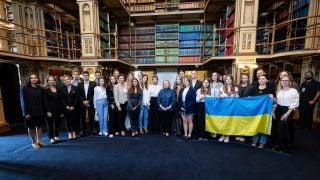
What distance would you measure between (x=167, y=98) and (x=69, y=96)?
77.1 inches

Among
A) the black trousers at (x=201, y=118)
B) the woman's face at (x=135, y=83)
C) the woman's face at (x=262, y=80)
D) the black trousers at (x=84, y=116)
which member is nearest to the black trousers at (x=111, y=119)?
the black trousers at (x=84, y=116)

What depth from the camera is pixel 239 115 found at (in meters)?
2.99

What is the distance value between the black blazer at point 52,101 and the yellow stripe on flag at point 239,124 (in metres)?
2.90

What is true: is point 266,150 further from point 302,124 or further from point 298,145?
point 302,124

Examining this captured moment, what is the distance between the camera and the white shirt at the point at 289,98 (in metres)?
2.45

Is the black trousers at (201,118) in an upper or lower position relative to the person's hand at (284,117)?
lower

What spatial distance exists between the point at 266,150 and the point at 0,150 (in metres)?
4.60

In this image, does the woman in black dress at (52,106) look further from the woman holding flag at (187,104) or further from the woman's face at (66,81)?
the woman holding flag at (187,104)

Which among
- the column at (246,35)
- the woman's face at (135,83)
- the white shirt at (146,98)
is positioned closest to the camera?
the woman's face at (135,83)

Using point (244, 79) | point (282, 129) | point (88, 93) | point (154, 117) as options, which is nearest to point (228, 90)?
point (244, 79)

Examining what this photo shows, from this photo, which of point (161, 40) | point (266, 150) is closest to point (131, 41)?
point (161, 40)

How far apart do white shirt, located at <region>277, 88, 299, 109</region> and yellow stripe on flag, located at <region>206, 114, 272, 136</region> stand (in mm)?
341

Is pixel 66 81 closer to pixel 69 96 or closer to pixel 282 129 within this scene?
pixel 69 96

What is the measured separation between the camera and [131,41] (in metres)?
7.88
